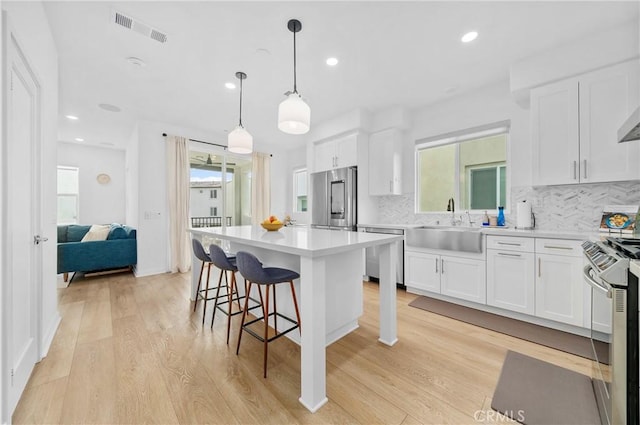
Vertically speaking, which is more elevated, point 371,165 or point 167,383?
point 371,165

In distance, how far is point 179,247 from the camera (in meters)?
4.62

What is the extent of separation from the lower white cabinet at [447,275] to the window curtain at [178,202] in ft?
13.0

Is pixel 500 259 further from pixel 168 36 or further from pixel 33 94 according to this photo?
pixel 33 94

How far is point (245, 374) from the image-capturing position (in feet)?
5.60

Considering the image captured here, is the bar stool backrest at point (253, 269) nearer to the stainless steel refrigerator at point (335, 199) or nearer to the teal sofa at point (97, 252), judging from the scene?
the stainless steel refrigerator at point (335, 199)

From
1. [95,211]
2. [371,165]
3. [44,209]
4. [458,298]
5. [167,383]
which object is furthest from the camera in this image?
[95,211]

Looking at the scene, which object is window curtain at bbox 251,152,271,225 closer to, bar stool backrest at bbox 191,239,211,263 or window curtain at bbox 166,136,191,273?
window curtain at bbox 166,136,191,273

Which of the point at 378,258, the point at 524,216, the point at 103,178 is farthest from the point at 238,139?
the point at 103,178

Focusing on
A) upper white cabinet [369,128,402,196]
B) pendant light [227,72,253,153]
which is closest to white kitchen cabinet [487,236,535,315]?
upper white cabinet [369,128,402,196]

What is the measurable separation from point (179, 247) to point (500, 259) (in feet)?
16.3

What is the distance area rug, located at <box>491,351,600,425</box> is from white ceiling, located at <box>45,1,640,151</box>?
109 inches

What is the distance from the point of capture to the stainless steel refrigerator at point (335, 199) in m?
4.12

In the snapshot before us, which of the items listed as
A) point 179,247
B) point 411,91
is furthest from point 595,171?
point 179,247

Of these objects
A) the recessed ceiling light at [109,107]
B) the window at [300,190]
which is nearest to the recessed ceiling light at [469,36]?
the window at [300,190]
